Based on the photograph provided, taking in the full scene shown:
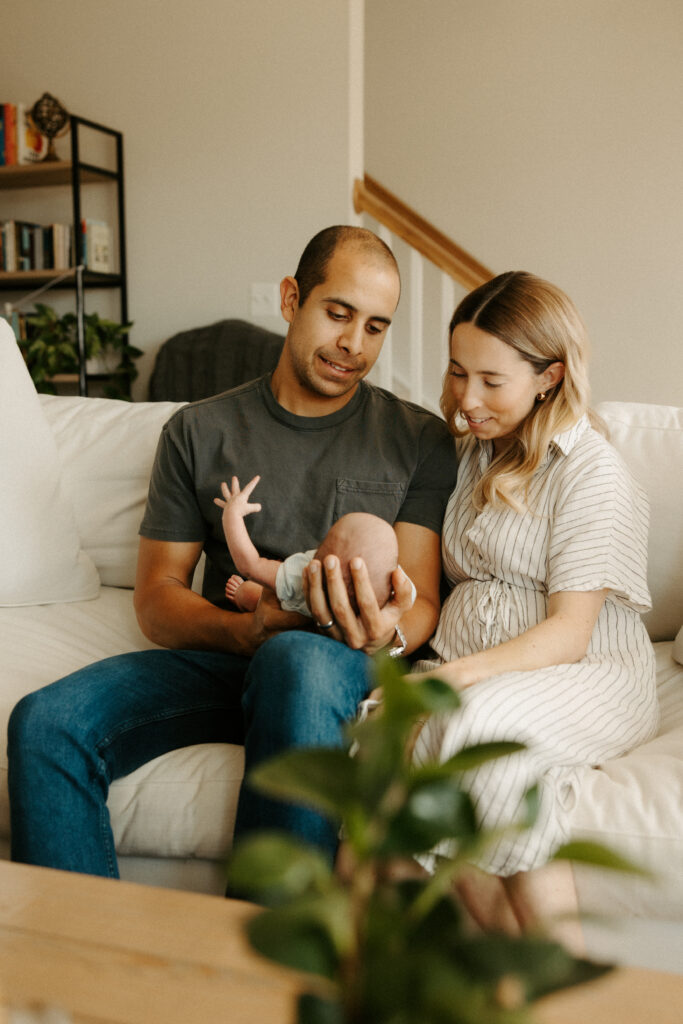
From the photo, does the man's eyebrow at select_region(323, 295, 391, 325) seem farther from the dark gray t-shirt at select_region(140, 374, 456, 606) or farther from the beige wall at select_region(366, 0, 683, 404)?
the beige wall at select_region(366, 0, 683, 404)

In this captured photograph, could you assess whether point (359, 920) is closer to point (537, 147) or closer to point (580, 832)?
point (580, 832)

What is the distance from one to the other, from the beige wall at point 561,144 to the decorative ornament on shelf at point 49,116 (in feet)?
5.16

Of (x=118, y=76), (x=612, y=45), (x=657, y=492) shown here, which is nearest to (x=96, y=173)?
(x=118, y=76)

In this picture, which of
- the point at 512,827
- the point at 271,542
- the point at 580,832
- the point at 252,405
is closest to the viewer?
the point at 512,827

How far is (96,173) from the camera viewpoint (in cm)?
370

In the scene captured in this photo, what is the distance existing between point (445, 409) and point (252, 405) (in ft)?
1.17

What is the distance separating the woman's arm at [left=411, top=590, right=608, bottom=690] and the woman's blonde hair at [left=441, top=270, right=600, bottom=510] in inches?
7.6

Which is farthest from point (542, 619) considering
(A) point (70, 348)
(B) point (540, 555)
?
(A) point (70, 348)

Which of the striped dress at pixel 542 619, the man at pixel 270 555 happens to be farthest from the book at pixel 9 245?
the striped dress at pixel 542 619

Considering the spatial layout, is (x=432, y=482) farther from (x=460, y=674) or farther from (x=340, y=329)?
(x=460, y=674)

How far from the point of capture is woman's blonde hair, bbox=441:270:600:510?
142cm

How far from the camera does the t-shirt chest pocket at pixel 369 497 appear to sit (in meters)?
1.55

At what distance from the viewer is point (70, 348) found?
3.73 meters

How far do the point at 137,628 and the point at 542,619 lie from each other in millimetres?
806
